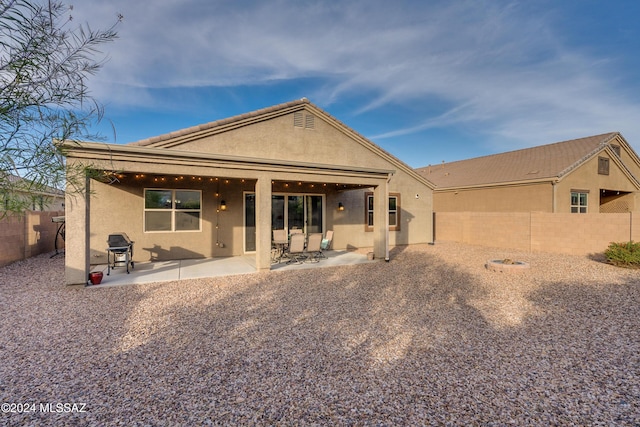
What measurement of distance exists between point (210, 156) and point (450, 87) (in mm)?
13188

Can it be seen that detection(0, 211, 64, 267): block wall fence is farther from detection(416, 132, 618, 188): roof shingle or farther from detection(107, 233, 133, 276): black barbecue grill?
detection(416, 132, 618, 188): roof shingle

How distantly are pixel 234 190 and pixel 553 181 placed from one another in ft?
50.2

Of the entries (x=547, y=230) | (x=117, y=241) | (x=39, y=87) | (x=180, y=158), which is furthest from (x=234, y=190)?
(x=547, y=230)

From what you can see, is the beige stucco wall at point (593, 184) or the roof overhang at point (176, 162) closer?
the roof overhang at point (176, 162)

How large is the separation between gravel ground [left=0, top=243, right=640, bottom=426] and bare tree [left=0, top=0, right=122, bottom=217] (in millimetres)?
2025

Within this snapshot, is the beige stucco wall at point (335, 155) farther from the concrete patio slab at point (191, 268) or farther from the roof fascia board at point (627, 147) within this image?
the roof fascia board at point (627, 147)

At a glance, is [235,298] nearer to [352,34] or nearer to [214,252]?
[214,252]

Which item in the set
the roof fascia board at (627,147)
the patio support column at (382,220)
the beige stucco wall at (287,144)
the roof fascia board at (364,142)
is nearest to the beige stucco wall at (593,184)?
the roof fascia board at (627,147)

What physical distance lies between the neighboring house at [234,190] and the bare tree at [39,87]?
422 cm

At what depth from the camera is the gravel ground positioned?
2.48m

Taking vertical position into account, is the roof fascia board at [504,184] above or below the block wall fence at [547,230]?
above

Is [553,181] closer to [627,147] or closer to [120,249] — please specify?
[627,147]

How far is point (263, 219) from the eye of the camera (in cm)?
782

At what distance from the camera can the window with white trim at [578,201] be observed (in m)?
15.0
